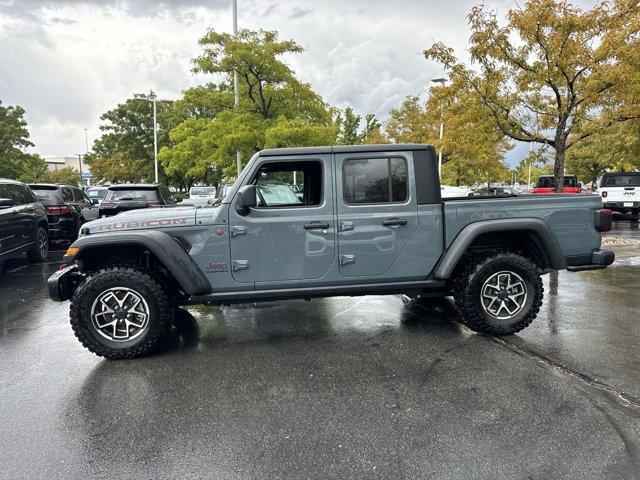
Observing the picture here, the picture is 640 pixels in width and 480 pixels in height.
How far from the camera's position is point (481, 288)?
14.8 feet

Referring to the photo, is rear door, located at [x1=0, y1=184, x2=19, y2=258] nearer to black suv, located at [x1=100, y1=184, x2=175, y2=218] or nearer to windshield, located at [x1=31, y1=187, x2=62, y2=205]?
windshield, located at [x1=31, y1=187, x2=62, y2=205]

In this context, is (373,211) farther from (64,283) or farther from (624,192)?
(624,192)

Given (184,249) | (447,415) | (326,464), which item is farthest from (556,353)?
(184,249)

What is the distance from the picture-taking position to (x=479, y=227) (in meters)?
4.31

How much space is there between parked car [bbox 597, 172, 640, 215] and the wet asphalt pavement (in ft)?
42.6

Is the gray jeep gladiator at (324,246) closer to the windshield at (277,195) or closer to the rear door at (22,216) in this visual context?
the windshield at (277,195)

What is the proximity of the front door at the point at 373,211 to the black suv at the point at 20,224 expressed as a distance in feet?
19.0

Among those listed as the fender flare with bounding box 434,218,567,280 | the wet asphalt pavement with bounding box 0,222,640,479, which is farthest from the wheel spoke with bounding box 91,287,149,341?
the fender flare with bounding box 434,218,567,280

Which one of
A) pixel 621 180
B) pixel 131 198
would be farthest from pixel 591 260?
pixel 621 180

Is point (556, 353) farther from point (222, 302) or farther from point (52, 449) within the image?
point (52, 449)

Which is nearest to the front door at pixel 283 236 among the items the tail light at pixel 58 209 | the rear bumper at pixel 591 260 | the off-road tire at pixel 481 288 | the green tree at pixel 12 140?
→ the off-road tire at pixel 481 288

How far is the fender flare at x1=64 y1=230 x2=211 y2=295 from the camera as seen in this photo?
3967 millimetres

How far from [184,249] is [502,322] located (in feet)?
10.7

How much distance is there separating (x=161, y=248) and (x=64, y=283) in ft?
3.73
